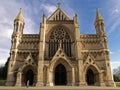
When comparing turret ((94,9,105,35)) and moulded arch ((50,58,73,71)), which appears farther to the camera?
turret ((94,9,105,35))

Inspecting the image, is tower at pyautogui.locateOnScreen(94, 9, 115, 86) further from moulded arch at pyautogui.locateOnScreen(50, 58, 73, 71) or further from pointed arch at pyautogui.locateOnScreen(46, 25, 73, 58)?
moulded arch at pyautogui.locateOnScreen(50, 58, 73, 71)

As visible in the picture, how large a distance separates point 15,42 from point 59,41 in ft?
37.4

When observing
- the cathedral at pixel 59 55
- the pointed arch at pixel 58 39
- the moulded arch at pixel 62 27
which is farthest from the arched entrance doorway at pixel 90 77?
the moulded arch at pixel 62 27

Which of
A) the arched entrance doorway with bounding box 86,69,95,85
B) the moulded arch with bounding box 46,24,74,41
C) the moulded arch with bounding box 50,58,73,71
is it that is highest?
the moulded arch with bounding box 46,24,74,41

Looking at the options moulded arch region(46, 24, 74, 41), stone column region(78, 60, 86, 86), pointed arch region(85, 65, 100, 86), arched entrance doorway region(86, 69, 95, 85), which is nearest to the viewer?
stone column region(78, 60, 86, 86)

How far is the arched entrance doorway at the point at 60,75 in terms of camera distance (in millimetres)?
34219

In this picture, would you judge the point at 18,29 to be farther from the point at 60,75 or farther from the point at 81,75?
the point at 81,75

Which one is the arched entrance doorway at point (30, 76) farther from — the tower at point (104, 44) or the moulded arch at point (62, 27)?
the tower at point (104, 44)

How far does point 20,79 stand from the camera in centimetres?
3141

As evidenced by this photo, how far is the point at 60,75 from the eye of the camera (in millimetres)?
34469

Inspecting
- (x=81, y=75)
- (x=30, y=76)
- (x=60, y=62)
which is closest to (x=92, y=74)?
(x=81, y=75)

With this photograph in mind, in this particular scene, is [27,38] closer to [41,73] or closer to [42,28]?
[42,28]

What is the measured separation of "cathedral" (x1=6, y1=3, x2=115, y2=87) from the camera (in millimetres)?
31609

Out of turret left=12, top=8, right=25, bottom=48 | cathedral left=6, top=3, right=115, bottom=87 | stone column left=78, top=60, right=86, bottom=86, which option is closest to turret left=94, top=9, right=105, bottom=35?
cathedral left=6, top=3, right=115, bottom=87
